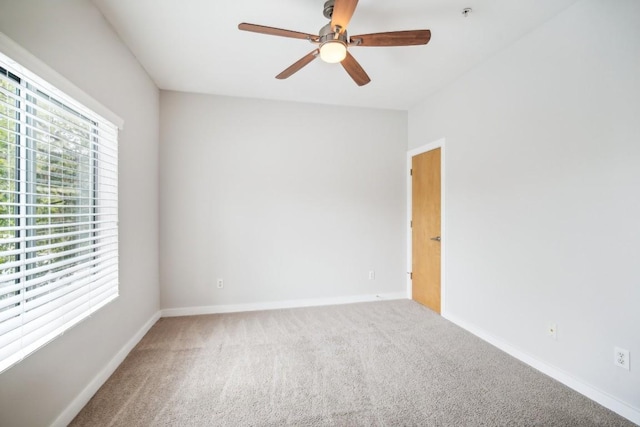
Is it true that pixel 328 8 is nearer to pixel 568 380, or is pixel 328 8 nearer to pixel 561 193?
pixel 561 193

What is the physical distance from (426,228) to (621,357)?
2017 mm

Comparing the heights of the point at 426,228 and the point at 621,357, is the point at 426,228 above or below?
above

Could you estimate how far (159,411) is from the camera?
1.71 meters

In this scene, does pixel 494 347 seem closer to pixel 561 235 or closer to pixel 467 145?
pixel 561 235

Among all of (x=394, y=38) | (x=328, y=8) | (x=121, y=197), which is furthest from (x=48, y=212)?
(x=394, y=38)

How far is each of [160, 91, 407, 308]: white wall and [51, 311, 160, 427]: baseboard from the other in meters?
0.81

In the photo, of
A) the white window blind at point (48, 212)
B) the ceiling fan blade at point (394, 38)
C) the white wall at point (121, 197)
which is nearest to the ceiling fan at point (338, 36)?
the ceiling fan blade at point (394, 38)

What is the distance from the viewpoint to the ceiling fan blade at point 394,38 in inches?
66.5

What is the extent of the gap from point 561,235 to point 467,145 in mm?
1239

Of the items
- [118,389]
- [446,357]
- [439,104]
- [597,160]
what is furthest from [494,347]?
[118,389]

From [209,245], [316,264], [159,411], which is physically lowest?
[159,411]

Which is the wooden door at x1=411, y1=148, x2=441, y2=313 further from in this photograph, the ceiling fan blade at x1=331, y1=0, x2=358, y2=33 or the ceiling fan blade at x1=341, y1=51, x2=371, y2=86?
the ceiling fan blade at x1=331, y1=0, x2=358, y2=33

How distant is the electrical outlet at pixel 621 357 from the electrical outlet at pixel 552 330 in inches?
13.1

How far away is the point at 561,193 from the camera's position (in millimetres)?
1993
